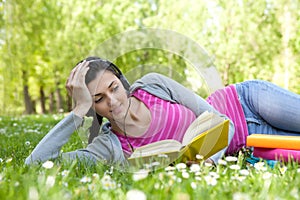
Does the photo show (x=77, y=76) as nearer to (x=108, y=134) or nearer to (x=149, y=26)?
(x=108, y=134)

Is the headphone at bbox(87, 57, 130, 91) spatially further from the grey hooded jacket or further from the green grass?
the green grass

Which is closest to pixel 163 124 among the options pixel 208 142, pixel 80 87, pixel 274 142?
pixel 208 142

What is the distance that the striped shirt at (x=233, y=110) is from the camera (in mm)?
2861

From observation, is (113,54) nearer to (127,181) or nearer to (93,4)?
(127,181)

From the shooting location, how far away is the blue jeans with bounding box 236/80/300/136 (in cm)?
283

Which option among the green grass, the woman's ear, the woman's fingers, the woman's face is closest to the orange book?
the green grass

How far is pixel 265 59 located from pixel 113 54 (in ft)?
41.5

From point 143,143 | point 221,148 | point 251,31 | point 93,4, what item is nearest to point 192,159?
point 221,148

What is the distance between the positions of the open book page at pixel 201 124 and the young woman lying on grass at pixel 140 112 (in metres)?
0.09

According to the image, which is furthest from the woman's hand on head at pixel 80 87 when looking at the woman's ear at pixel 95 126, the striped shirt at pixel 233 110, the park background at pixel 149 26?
the park background at pixel 149 26

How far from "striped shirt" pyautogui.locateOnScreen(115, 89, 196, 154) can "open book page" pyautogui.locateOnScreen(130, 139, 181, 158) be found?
8 cm

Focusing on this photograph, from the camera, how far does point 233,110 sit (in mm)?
2947

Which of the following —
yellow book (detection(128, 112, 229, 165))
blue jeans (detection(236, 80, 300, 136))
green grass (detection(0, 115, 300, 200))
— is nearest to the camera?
green grass (detection(0, 115, 300, 200))

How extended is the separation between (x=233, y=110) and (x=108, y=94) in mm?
1018
